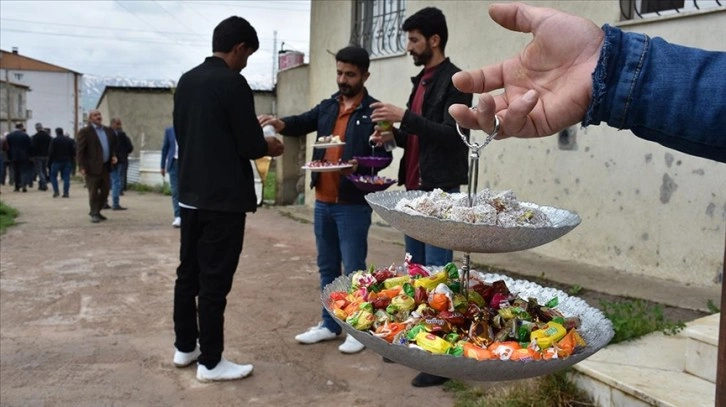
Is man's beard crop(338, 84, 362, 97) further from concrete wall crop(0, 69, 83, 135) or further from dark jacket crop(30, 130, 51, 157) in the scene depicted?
concrete wall crop(0, 69, 83, 135)

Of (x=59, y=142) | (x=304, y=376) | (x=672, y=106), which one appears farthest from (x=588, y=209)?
(x=59, y=142)

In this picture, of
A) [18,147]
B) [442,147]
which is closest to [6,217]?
[18,147]

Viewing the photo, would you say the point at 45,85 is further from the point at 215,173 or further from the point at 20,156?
the point at 215,173

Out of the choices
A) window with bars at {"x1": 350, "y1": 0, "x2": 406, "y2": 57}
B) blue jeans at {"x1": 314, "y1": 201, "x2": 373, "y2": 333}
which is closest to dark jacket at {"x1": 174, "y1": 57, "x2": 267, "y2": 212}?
blue jeans at {"x1": 314, "y1": 201, "x2": 373, "y2": 333}

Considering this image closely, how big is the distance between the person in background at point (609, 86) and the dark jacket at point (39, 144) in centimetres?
1765

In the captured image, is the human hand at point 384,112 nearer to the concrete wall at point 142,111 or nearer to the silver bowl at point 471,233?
the silver bowl at point 471,233

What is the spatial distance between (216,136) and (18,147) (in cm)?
1495

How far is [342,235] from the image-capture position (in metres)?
3.77

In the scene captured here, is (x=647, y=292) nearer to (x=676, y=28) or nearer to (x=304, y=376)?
(x=676, y=28)

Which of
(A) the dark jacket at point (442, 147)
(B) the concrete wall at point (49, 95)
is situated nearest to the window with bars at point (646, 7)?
(A) the dark jacket at point (442, 147)

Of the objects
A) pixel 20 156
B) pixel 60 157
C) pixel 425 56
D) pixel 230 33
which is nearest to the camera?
pixel 230 33

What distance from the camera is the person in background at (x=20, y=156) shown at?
52.0 feet

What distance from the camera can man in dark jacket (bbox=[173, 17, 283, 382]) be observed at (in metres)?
3.32

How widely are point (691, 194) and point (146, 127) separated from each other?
1478cm
